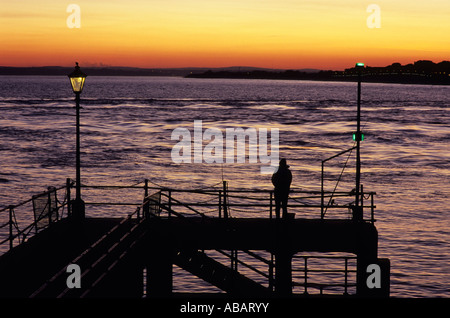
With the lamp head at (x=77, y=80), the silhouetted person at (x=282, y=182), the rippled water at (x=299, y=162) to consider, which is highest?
the lamp head at (x=77, y=80)

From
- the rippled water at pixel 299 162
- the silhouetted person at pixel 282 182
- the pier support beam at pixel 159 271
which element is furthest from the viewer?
the rippled water at pixel 299 162

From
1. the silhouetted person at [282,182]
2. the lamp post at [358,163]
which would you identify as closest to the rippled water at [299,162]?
the lamp post at [358,163]

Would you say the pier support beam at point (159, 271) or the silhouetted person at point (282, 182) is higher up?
the silhouetted person at point (282, 182)

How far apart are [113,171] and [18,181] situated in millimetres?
9393

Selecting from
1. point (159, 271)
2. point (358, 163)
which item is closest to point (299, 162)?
point (358, 163)

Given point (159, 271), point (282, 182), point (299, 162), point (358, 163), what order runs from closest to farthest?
point (282, 182)
point (159, 271)
point (358, 163)
point (299, 162)

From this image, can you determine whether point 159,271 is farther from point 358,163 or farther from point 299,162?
point 299,162

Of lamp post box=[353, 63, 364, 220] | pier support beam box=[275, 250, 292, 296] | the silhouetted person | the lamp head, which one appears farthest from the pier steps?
the lamp head

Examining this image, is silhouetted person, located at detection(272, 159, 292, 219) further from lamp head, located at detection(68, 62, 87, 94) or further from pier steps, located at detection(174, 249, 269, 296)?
lamp head, located at detection(68, 62, 87, 94)

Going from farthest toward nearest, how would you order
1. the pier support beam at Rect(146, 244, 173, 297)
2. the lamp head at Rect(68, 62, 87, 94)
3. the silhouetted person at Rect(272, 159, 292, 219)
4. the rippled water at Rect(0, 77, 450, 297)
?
the rippled water at Rect(0, 77, 450, 297)
the pier support beam at Rect(146, 244, 173, 297)
the lamp head at Rect(68, 62, 87, 94)
the silhouetted person at Rect(272, 159, 292, 219)

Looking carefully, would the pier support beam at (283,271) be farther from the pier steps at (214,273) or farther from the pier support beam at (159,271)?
the pier support beam at (159,271)

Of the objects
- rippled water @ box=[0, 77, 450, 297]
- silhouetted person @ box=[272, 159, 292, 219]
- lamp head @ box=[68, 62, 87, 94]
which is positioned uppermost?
lamp head @ box=[68, 62, 87, 94]

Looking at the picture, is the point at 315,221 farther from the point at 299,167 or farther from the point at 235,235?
the point at 299,167
